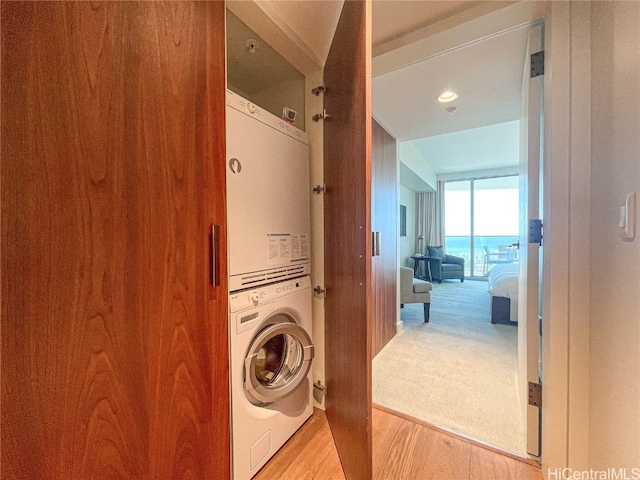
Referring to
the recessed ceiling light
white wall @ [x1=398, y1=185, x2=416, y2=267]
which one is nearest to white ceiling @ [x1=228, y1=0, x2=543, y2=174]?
the recessed ceiling light

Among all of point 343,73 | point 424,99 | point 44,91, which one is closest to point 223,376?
point 44,91

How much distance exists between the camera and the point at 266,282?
1284mm

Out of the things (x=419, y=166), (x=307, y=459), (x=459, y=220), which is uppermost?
(x=419, y=166)

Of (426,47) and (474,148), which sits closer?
(426,47)

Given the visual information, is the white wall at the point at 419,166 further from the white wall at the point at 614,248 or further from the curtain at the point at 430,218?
the white wall at the point at 614,248

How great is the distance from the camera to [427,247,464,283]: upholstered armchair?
5.98 m

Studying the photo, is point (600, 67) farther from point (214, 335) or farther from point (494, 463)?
point (494, 463)

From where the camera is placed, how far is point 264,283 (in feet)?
4.18

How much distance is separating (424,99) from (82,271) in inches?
91.4

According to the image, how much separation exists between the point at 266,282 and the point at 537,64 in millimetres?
1759

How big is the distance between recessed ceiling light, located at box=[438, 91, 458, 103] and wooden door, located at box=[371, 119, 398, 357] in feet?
1.91

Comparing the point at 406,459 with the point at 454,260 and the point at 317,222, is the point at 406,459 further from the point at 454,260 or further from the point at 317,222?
the point at 454,260

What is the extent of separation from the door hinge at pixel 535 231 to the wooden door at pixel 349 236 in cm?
89

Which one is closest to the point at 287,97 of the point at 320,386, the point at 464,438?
the point at 320,386
